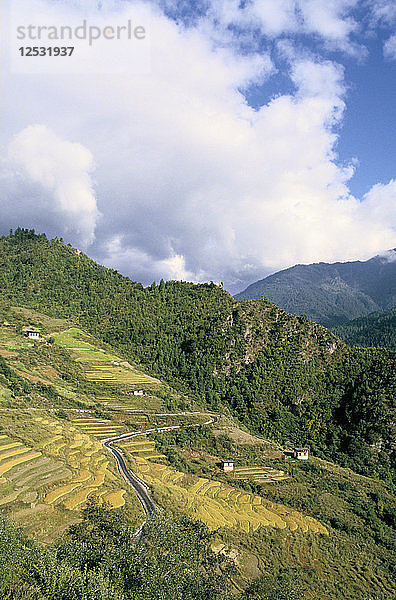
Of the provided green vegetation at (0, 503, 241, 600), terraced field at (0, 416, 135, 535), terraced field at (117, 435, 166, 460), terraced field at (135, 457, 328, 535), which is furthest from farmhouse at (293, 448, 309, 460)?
green vegetation at (0, 503, 241, 600)

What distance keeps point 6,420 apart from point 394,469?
72792mm

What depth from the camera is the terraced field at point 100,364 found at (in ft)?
270

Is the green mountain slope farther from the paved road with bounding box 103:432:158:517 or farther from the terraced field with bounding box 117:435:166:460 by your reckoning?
the paved road with bounding box 103:432:158:517

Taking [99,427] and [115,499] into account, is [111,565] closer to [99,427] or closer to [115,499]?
[115,499]

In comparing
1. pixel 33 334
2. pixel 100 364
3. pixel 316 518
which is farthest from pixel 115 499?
pixel 33 334

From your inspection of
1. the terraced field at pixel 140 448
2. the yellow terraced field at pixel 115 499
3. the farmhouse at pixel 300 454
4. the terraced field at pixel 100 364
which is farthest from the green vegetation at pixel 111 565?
the terraced field at pixel 100 364

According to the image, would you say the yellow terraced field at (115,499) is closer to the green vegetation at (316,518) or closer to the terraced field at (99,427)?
the green vegetation at (316,518)

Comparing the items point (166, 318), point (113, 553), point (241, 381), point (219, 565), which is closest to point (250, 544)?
point (219, 565)

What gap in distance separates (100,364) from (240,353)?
43.5 meters

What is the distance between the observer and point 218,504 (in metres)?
42.3

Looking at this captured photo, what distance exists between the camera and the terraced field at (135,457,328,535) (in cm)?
3788

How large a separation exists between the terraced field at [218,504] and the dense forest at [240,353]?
39.2 metres

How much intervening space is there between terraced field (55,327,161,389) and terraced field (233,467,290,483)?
31892mm

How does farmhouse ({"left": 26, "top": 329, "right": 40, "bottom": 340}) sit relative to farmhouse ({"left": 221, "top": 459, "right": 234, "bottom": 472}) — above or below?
above
